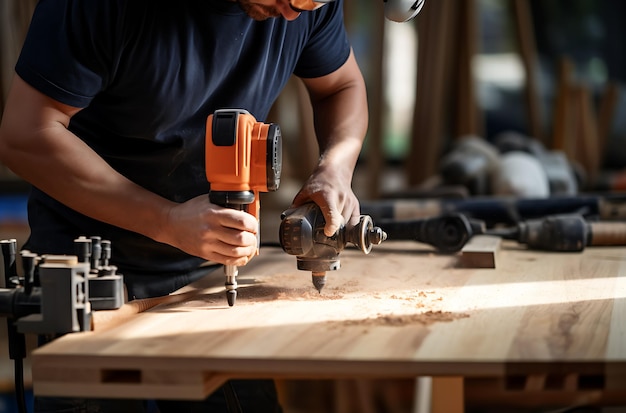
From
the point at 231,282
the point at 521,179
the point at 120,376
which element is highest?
the point at 521,179

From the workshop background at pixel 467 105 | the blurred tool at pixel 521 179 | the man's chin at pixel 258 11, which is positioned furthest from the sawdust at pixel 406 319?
the blurred tool at pixel 521 179

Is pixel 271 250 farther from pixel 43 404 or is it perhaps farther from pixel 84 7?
pixel 84 7

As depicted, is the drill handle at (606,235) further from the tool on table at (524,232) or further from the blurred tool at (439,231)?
the blurred tool at (439,231)

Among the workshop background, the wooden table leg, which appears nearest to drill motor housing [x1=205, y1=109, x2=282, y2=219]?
the wooden table leg

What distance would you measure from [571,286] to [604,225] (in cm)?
83

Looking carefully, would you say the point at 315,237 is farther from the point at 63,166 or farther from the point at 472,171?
the point at 472,171

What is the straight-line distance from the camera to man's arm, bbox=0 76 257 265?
73.8 inches

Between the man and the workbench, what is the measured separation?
19 centimetres

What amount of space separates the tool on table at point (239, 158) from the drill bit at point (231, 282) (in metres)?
0.01

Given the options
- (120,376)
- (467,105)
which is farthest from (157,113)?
(467,105)

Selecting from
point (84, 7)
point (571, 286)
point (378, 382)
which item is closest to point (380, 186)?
point (378, 382)

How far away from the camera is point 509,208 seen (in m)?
3.34

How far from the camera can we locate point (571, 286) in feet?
7.18

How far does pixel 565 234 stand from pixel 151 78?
150cm
